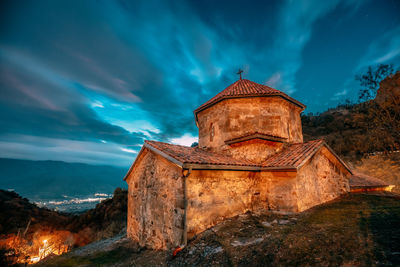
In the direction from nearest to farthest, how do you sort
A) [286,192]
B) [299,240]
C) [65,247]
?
[299,240] → [286,192] → [65,247]

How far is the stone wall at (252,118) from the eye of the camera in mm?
9562

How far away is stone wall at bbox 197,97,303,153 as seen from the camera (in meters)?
9.56

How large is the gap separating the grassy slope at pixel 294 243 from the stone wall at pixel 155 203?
596 millimetres

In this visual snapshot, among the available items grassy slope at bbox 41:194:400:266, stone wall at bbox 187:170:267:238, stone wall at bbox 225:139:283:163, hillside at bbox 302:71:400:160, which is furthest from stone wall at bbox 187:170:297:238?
hillside at bbox 302:71:400:160

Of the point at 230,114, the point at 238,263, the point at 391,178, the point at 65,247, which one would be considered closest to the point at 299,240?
the point at 238,263

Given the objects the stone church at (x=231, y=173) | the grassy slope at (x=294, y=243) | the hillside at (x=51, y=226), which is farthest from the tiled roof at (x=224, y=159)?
the hillside at (x=51, y=226)

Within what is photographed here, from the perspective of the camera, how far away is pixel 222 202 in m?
6.86

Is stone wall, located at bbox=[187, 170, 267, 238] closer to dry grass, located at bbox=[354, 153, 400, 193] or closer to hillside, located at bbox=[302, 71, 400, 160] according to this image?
hillside, located at bbox=[302, 71, 400, 160]

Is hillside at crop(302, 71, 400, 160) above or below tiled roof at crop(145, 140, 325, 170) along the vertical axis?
above

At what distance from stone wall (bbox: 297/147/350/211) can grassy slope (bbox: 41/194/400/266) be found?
649mm

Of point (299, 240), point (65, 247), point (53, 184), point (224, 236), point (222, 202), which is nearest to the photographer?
point (299, 240)

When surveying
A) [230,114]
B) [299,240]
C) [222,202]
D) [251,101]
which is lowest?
[299,240]

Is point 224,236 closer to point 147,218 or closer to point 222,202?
point 222,202

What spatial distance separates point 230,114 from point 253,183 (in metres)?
3.99
